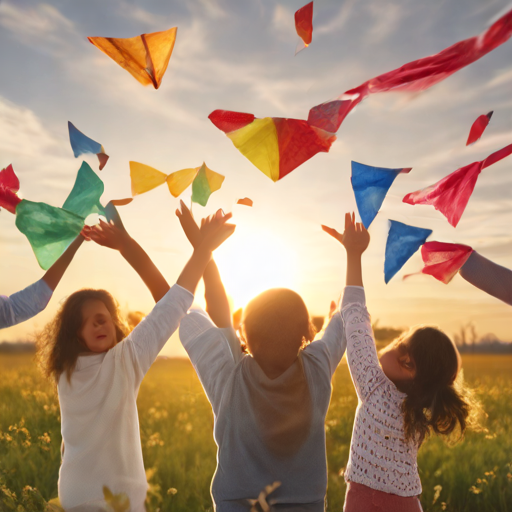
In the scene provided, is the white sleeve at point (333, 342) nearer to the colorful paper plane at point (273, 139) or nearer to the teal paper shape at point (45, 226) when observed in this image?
the colorful paper plane at point (273, 139)

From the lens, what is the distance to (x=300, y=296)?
1.92 m

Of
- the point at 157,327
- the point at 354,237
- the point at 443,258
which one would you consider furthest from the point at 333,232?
the point at 157,327

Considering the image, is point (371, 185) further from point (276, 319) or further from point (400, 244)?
point (276, 319)

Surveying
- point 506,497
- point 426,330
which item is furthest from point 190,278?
point 506,497

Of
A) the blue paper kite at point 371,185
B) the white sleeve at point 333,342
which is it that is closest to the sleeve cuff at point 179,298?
the white sleeve at point 333,342

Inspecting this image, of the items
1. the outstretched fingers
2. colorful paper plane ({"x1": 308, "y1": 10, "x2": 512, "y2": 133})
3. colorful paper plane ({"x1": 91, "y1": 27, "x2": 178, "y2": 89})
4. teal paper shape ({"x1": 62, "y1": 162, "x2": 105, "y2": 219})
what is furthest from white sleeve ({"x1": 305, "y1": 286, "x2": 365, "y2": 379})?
colorful paper plane ({"x1": 91, "y1": 27, "x2": 178, "y2": 89})

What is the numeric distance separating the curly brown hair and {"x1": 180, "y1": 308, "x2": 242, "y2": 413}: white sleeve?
594 mm

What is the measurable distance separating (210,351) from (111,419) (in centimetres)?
56

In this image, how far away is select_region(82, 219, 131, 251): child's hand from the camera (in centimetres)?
235

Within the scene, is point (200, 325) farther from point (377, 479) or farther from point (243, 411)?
point (377, 479)

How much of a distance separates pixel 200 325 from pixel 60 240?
1056 mm

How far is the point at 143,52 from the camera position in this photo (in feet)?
8.46

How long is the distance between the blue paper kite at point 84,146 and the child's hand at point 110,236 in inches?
22.9

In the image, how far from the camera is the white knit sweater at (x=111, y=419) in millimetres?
2010
